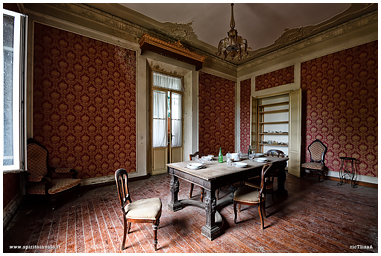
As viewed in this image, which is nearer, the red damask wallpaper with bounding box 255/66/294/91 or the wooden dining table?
the wooden dining table

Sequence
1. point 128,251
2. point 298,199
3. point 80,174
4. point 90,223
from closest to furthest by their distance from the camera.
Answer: point 128,251
point 90,223
point 298,199
point 80,174

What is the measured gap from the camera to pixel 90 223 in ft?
7.68

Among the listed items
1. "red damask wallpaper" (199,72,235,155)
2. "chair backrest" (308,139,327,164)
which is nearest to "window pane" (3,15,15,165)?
"red damask wallpaper" (199,72,235,155)

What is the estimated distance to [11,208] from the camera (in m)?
2.54

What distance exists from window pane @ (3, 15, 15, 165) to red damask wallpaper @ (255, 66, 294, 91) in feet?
20.3

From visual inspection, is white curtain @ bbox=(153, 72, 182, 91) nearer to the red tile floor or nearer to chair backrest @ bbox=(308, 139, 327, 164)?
the red tile floor

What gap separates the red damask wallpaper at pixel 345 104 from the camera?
13.0ft

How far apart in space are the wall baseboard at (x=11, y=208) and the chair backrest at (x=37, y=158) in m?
0.41

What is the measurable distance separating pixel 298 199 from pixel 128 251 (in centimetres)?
300

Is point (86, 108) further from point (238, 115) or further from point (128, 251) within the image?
point (238, 115)

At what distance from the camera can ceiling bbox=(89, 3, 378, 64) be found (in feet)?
12.1

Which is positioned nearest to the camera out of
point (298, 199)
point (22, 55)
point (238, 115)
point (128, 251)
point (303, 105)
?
point (128, 251)

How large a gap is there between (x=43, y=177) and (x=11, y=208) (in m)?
0.53

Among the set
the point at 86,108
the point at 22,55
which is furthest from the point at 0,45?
the point at 86,108
